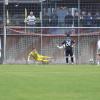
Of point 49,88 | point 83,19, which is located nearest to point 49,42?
point 83,19

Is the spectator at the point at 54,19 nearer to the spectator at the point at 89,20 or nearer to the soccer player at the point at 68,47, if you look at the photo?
the soccer player at the point at 68,47

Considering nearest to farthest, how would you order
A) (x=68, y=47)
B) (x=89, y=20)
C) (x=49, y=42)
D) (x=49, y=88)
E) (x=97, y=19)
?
(x=49, y=88) → (x=68, y=47) → (x=49, y=42) → (x=97, y=19) → (x=89, y=20)

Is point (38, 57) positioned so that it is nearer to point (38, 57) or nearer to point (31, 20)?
point (38, 57)

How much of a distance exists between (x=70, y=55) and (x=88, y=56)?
3.68ft

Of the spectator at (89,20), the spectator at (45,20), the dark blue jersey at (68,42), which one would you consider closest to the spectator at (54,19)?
the spectator at (45,20)

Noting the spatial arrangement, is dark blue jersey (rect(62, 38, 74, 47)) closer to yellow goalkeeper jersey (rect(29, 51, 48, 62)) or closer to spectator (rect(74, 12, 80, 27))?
spectator (rect(74, 12, 80, 27))

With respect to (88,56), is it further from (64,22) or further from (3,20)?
(3,20)


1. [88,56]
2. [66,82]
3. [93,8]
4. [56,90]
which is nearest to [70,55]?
[88,56]

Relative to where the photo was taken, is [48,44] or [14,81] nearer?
[14,81]

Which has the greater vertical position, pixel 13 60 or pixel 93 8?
pixel 93 8

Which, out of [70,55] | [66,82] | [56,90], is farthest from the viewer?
[70,55]

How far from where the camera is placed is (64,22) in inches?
1190

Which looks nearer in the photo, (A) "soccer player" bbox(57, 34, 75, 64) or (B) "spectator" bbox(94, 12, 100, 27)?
(A) "soccer player" bbox(57, 34, 75, 64)

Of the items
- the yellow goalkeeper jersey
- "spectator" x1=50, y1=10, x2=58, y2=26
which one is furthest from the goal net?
the yellow goalkeeper jersey
